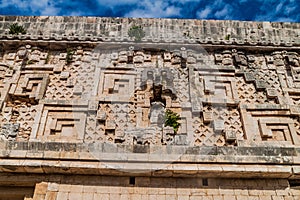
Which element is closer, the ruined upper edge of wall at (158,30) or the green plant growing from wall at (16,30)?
the ruined upper edge of wall at (158,30)

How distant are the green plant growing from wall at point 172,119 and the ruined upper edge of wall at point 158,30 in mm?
1850

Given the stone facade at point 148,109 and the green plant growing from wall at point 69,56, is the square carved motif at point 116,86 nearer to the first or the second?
the stone facade at point 148,109

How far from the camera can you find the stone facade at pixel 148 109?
5465mm

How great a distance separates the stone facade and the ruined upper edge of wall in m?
0.02

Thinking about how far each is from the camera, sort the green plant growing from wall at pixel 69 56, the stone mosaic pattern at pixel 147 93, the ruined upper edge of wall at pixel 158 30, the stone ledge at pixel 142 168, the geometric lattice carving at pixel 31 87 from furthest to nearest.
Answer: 1. the ruined upper edge of wall at pixel 158 30
2. the green plant growing from wall at pixel 69 56
3. the geometric lattice carving at pixel 31 87
4. the stone mosaic pattern at pixel 147 93
5. the stone ledge at pixel 142 168

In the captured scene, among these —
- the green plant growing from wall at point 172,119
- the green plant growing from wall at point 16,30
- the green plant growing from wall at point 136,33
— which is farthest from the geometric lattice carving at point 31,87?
the green plant growing from wall at point 172,119

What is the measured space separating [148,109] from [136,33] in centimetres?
198

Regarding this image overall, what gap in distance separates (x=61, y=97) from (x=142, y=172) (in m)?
2.28

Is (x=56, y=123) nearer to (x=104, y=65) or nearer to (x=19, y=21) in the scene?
(x=104, y=65)

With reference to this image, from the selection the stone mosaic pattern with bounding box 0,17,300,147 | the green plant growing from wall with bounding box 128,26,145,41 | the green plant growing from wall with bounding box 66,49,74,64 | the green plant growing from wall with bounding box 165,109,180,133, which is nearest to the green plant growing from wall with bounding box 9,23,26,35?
the stone mosaic pattern with bounding box 0,17,300,147

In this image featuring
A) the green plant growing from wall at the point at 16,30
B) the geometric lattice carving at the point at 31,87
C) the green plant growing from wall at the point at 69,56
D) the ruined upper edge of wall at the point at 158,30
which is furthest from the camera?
the green plant growing from wall at the point at 16,30

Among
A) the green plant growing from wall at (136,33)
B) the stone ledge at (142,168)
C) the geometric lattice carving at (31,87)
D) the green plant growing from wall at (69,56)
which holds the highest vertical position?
the green plant growing from wall at (136,33)

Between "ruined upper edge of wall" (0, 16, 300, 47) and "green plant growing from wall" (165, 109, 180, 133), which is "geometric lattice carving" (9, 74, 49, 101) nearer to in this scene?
"ruined upper edge of wall" (0, 16, 300, 47)

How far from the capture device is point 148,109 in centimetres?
645
